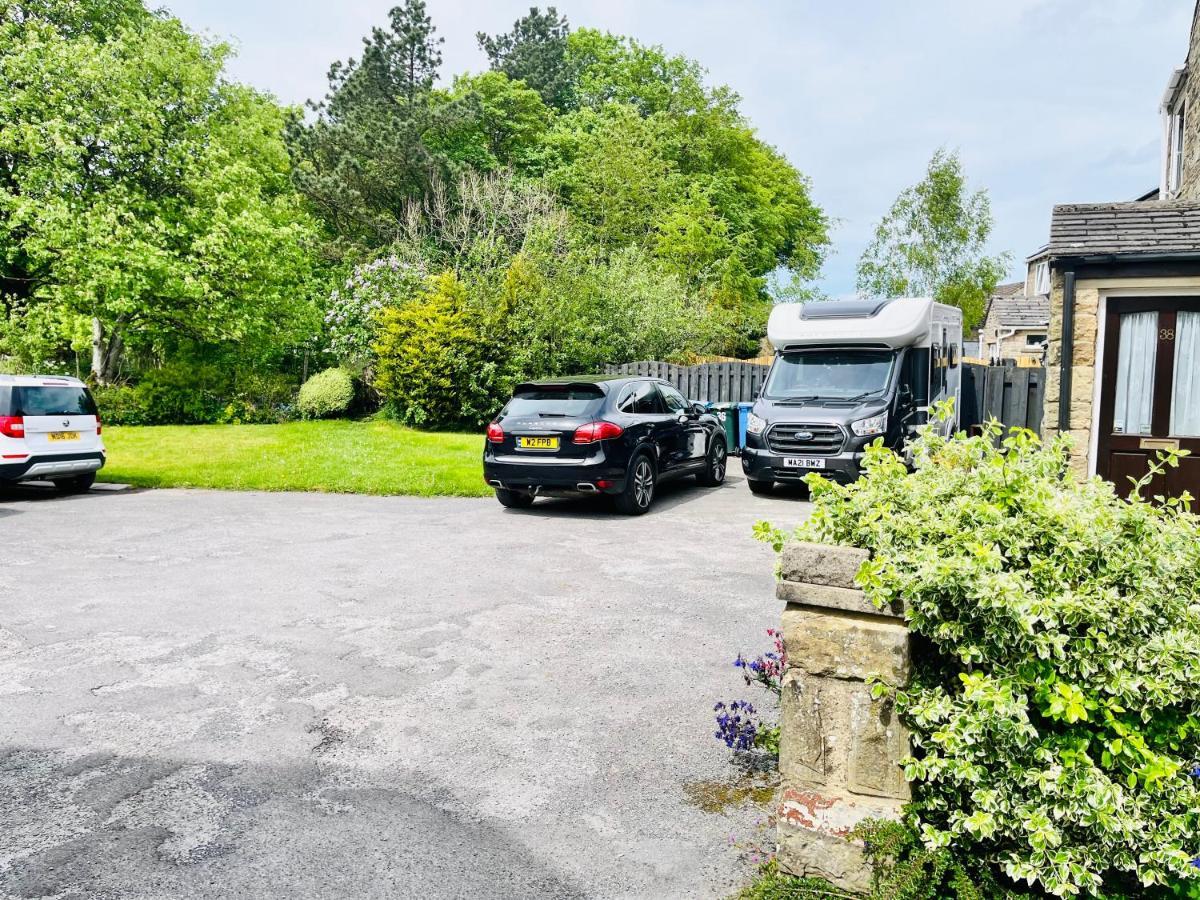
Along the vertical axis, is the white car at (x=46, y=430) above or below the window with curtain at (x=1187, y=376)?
below

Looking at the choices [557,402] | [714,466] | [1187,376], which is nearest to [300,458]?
[557,402]

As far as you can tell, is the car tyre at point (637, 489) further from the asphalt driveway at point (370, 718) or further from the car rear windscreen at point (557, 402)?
the asphalt driveway at point (370, 718)

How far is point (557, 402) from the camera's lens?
34.3 feet

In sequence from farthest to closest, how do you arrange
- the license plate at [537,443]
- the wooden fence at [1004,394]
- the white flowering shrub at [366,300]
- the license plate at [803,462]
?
the white flowering shrub at [366,300] < the wooden fence at [1004,394] < the license plate at [803,462] < the license plate at [537,443]

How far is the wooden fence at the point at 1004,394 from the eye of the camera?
16.0m

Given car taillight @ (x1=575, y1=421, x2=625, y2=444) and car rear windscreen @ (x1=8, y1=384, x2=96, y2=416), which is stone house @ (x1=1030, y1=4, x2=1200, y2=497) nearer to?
car taillight @ (x1=575, y1=421, x2=625, y2=444)

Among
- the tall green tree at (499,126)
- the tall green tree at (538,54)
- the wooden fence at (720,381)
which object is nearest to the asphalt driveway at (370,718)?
the wooden fence at (720,381)

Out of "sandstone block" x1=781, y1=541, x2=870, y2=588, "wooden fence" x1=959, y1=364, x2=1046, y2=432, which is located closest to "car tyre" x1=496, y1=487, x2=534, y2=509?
"sandstone block" x1=781, y1=541, x2=870, y2=588

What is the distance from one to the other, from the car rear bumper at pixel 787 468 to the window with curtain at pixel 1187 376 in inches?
138

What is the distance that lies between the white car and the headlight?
1140 centimetres

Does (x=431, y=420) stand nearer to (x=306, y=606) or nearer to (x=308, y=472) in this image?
(x=308, y=472)

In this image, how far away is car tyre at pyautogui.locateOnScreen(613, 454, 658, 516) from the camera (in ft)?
34.2

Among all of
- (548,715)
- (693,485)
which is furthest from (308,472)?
(548,715)

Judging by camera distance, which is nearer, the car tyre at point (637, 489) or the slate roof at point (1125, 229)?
the slate roof at point (1125, 229)
